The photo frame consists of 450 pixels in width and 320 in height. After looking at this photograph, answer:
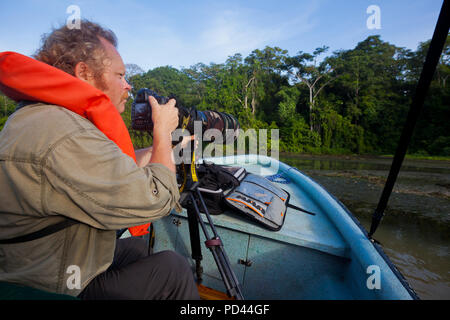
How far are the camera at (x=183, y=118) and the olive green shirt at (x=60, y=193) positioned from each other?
396 millimetres

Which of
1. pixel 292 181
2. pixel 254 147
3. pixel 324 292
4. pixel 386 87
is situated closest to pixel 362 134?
pixel 386 87

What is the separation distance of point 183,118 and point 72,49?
0.55m

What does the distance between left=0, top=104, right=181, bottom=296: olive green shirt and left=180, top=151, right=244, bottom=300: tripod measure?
1.65 ft

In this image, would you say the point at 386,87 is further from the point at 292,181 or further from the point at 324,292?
the point at 324,292

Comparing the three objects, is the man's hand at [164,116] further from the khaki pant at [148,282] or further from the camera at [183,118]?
the khaki pant at [148,282]

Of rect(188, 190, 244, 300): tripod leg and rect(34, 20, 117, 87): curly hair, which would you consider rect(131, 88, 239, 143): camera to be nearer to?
rect(34, 20, 117, 87): curly hair

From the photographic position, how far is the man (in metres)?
0.66

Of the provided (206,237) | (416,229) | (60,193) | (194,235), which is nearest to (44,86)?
(60,193)

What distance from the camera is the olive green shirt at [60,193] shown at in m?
0.66

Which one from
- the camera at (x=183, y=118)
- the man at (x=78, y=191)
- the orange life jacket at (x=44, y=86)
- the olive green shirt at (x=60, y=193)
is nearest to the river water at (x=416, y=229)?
the camera at (x=183, y=118)

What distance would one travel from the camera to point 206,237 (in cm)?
125

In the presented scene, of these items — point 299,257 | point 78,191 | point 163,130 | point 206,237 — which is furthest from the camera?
point 299,257

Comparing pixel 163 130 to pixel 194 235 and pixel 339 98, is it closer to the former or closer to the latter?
pixel 194 235
